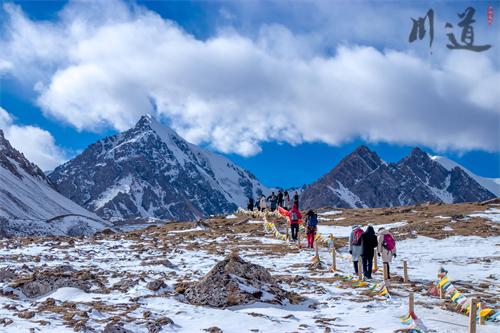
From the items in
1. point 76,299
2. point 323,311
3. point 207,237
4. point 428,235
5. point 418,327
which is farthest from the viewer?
point 207,237

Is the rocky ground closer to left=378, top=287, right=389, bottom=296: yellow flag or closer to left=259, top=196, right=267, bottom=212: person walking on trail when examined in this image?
left=378, top=287, right=389, bottom=296: yellow flag

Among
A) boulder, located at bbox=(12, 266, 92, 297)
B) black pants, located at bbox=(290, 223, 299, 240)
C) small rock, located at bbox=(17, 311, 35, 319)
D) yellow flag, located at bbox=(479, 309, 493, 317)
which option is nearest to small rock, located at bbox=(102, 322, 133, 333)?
small rock, located at bbox=(17, 311, 35, 319)

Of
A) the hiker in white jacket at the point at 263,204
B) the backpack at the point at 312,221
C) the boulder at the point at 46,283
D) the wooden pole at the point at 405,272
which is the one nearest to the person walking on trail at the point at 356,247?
the wooden pole at the point at 405,272

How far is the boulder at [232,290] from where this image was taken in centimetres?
1539

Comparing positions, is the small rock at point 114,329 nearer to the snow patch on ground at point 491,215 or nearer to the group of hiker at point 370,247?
the group of hiker at point 370,247

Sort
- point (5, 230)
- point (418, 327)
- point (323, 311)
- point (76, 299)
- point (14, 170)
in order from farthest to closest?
point (14, 170)
point (5, 230)
point (76, 299)
point (323, 311)
point (418, 327)

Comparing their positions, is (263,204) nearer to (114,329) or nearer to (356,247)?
(356,247)

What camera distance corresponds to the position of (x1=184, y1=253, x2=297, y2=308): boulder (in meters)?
15.4

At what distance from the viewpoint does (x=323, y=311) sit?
14859 mm

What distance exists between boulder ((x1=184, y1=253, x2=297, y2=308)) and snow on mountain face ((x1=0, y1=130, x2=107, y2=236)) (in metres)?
84.0

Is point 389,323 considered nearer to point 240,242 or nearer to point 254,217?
point 240,242

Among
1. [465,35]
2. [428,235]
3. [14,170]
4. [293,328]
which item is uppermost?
[14,170]

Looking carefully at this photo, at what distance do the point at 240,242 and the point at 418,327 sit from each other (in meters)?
20.3

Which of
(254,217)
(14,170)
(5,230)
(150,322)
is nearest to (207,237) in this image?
(254,217)
